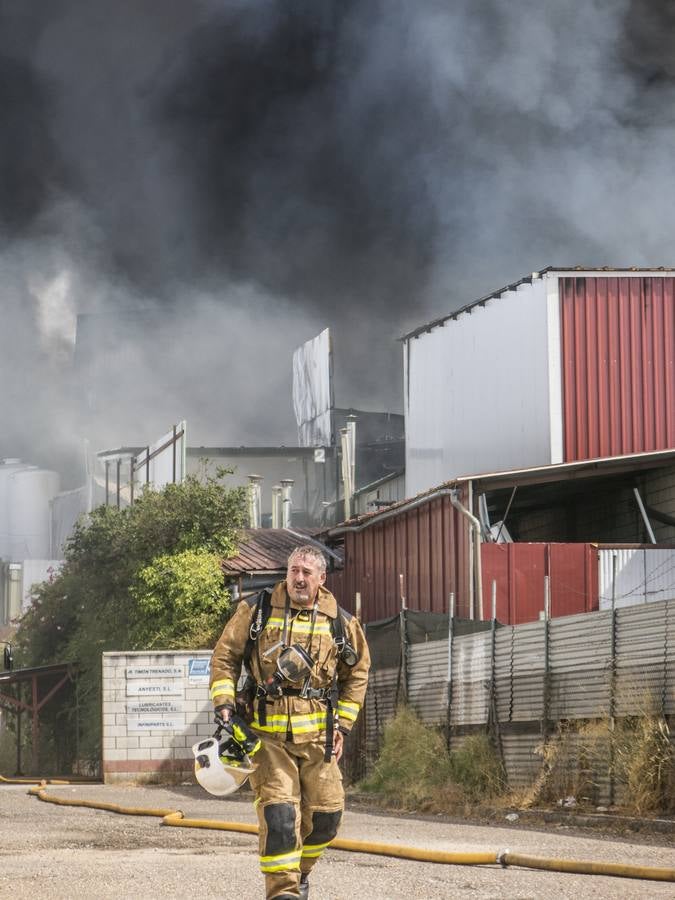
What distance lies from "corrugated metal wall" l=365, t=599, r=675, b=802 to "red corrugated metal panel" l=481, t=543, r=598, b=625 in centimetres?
374

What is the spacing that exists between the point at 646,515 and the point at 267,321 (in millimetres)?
38426

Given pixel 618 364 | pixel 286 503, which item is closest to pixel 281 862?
pixel 618 364

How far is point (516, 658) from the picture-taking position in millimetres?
14664

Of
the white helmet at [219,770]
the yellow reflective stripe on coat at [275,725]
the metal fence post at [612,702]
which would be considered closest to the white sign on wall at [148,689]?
the metal fence post at [612,702]

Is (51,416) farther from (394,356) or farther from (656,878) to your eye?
(656,878)

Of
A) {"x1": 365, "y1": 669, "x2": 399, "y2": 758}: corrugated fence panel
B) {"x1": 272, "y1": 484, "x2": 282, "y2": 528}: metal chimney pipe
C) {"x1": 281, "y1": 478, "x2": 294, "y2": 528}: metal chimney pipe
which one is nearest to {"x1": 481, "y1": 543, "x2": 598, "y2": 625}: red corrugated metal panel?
{"x1": 365, "y1": 669, "x2": 399, "y2": 758}: corrugated fence panel

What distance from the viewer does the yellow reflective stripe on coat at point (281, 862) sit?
6246 millimetres

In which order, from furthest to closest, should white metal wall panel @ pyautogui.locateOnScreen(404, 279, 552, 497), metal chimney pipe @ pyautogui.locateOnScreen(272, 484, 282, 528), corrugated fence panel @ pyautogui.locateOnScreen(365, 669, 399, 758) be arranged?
metal chimney pipe @ pyautogui.locateOnScreen(272, 484, 282, 528) → white metal wall panel @ pyautogui.locateOnScreen(404, 279, 552, 497) → corrugated fence panel @ pyautogui.locateOnScreen(365, 669, 399, 758)

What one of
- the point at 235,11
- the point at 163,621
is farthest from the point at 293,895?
the point at 235,11

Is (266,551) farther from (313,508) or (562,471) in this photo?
(313,508)

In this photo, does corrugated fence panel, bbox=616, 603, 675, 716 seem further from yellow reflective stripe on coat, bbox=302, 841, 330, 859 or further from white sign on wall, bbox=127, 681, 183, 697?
white sign on wall, bbox=127, 681, 183, 697

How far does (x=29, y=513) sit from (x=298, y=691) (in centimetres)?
5327

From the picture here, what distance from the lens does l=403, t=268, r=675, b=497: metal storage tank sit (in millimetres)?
27703

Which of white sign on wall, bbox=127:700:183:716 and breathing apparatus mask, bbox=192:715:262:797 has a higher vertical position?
breathing apparatus mask, bbox=192:715:262:797
